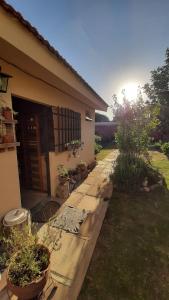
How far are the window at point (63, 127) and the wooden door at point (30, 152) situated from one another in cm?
47

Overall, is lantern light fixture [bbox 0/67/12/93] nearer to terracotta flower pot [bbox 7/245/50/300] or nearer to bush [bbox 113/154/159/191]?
terracotta flower pot [bbox 7/245/50/300]

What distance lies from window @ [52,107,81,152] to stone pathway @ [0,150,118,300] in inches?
58.6

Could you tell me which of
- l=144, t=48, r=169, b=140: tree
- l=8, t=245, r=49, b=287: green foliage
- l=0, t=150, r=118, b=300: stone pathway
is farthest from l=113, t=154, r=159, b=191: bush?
l=144, t=48, r=169, b=140: tree

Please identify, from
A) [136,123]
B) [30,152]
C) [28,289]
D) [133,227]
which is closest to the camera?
[28,289]

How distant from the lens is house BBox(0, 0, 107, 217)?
2.10m

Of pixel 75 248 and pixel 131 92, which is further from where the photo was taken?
pixel 131 92

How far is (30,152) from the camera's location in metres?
4.41

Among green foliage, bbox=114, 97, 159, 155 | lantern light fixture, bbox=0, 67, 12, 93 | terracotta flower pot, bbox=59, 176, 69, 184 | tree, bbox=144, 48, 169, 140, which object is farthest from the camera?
tree, bbox=144, 48, 169, 140

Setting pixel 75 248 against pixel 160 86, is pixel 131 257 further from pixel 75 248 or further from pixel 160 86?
pixel 160 86

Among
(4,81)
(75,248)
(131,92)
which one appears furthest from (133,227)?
(131,92)

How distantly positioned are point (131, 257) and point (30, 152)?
347 cm

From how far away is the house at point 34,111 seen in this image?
6.89 feet

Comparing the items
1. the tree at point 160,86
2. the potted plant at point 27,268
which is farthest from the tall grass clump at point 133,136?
the tree at point 160,86

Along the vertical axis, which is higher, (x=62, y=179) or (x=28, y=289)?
(x=62, y=179)
